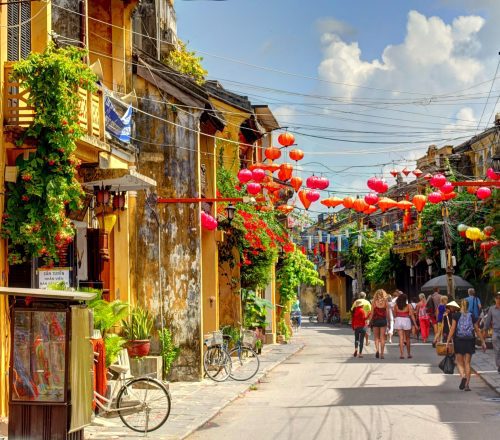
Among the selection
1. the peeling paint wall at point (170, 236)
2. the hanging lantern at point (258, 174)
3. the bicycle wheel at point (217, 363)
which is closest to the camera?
the bicycle wheel at point (217, 363)

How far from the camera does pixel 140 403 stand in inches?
553

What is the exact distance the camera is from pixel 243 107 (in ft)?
110

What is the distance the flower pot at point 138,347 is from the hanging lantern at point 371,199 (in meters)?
7.12

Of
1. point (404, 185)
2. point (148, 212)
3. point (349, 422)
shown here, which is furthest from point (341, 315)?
point (349, 422)

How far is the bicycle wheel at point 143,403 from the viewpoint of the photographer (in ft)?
45.9

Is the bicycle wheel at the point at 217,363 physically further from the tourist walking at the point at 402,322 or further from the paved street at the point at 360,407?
the tourist walking at the point at 402,322

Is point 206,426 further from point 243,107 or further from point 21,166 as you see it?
point 243,107

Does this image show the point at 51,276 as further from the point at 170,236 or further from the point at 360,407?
the point at 170,236

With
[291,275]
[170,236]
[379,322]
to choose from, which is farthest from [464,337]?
[291,275]

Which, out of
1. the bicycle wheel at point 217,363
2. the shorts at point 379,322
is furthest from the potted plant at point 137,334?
the shorts at point 379,322

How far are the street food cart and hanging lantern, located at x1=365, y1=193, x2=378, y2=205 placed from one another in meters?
13.4

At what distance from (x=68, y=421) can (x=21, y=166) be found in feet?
15.0

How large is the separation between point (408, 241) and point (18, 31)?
43352 mm

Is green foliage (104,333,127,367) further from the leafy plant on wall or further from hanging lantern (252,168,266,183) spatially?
hanging lantern (252,168,266,183)
